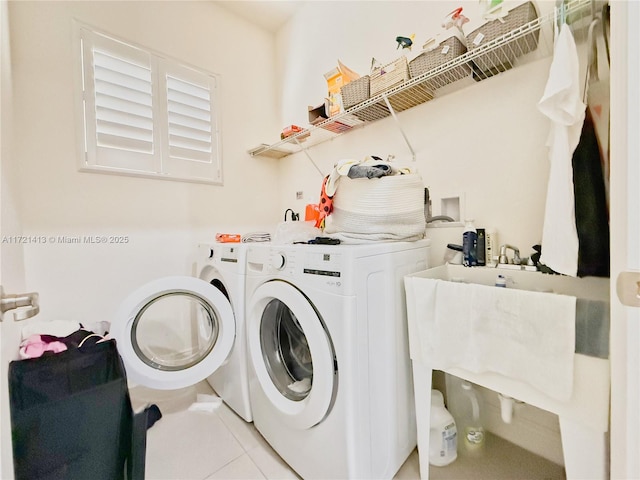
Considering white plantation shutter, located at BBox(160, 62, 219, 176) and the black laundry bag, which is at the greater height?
white plantation shutter, located at BBox(160, 62, 219, 176)

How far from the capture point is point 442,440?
1104 mm

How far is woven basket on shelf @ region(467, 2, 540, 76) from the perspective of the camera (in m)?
1.00

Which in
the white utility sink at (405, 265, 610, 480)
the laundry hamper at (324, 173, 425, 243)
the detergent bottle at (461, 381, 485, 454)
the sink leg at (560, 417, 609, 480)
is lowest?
the detergent bottle at (461, 381, 485, 454)

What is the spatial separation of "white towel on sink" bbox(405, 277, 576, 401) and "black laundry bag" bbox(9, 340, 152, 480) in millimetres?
1052

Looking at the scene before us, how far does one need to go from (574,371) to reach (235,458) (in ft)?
4.38

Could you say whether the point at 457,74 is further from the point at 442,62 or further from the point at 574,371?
the point at 574,371

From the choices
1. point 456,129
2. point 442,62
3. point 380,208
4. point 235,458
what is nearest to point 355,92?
point 442,62

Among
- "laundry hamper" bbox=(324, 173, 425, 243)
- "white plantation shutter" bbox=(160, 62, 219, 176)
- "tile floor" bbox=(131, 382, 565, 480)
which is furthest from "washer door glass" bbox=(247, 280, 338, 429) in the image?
"white plantation shutter" bbox=(160, 62, 219, 176)

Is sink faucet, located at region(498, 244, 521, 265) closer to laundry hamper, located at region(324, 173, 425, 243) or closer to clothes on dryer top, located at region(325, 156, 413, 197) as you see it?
laundry hamper, located at region(324, 173, 425, 243)

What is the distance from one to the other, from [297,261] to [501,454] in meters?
1.25

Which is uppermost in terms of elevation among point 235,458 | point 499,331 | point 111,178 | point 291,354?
point 111,178

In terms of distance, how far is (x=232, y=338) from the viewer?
1.32 metres

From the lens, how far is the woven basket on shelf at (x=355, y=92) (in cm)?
148
